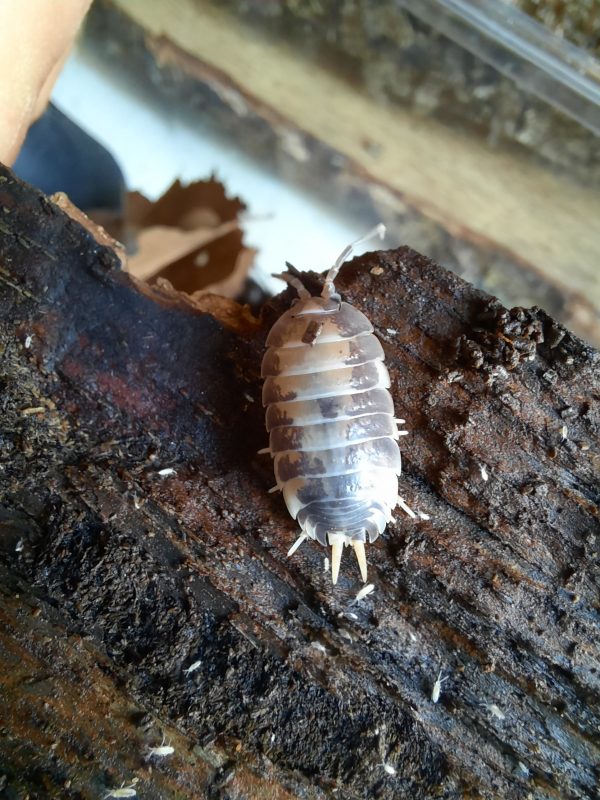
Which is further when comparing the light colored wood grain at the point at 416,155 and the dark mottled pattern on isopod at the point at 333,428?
the light colored wood grain at the point at 416,155

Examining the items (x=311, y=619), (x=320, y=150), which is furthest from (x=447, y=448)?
(x=320, y=150)

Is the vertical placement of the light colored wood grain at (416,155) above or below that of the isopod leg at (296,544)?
above

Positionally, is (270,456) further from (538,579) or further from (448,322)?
(538,579)

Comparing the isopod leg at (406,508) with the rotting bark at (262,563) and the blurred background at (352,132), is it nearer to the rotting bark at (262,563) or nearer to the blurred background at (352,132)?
the rotting bark at (262,563)

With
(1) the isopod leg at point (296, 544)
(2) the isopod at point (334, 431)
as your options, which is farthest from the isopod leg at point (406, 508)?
(1) the isopod leg at point (296, 544)

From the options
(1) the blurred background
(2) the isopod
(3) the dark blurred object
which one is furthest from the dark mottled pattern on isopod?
(3) the dark blurred object

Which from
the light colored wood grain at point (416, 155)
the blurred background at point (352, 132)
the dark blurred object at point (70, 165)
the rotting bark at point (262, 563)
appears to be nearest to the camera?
the rotting bark at point (262, 563)

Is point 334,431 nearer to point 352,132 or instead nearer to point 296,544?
point 296,544

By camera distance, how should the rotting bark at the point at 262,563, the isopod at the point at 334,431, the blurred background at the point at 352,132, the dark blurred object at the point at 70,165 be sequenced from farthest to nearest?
the blurred background at the point at 352,132
the dark blurred object at the point at 70,165
the isopod at the point at 334,431
the rotting bark at the point at 262,563
